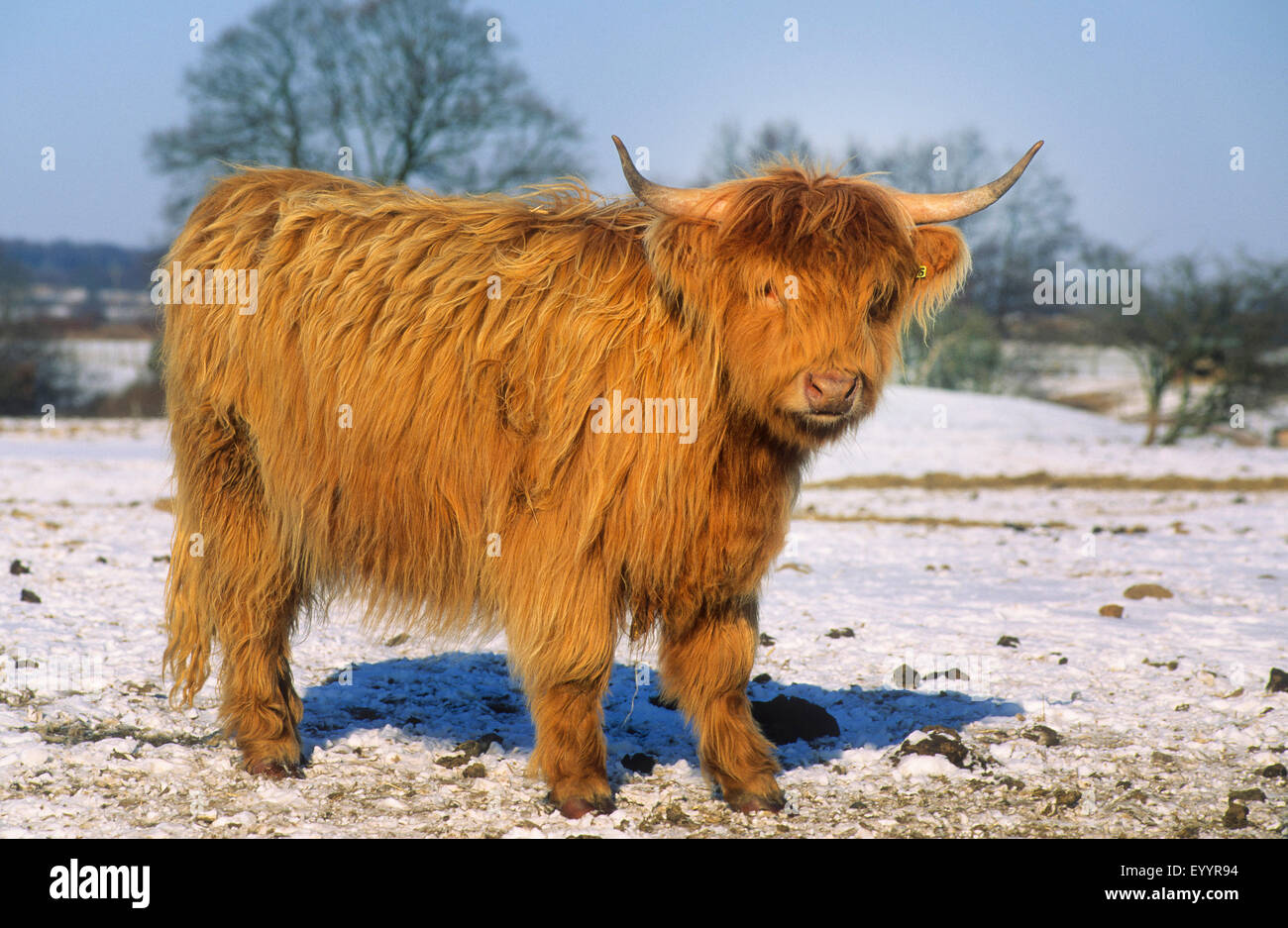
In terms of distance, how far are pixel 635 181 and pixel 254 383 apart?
1.54 metres

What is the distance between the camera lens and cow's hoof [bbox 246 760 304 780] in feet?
12.1

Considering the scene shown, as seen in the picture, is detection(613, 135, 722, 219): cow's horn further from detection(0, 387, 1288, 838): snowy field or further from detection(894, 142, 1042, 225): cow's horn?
detection(0, 387, 1288, 838): snowy field

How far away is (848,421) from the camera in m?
3.14

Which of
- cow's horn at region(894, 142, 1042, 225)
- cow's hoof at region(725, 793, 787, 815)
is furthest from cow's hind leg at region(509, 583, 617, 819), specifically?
cow's horn at region(894, 142, 1042, 225)

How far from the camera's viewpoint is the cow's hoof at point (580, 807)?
3336 mm

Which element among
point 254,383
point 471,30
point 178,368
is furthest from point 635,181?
point 471,30

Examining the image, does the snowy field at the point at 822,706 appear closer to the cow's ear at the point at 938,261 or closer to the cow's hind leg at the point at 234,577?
the cow's hind leg at the point at 234,577

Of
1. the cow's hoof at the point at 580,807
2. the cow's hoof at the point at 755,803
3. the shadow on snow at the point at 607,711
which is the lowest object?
the shadow on snow at the point at 607,711

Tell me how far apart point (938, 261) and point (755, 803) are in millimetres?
1779

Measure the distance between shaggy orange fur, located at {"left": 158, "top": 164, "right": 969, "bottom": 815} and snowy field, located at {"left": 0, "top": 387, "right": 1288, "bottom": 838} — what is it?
0.95ft

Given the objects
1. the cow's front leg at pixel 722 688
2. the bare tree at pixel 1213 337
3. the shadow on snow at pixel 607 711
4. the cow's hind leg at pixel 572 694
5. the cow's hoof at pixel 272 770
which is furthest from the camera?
the bare tree at pixel 1213 337

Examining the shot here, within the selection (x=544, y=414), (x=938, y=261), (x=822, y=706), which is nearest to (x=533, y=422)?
(x=544, y=414)

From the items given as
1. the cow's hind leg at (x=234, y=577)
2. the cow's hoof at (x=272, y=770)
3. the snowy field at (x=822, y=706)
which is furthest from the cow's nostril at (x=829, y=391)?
the cow's hoof at (x=272, y=770)
